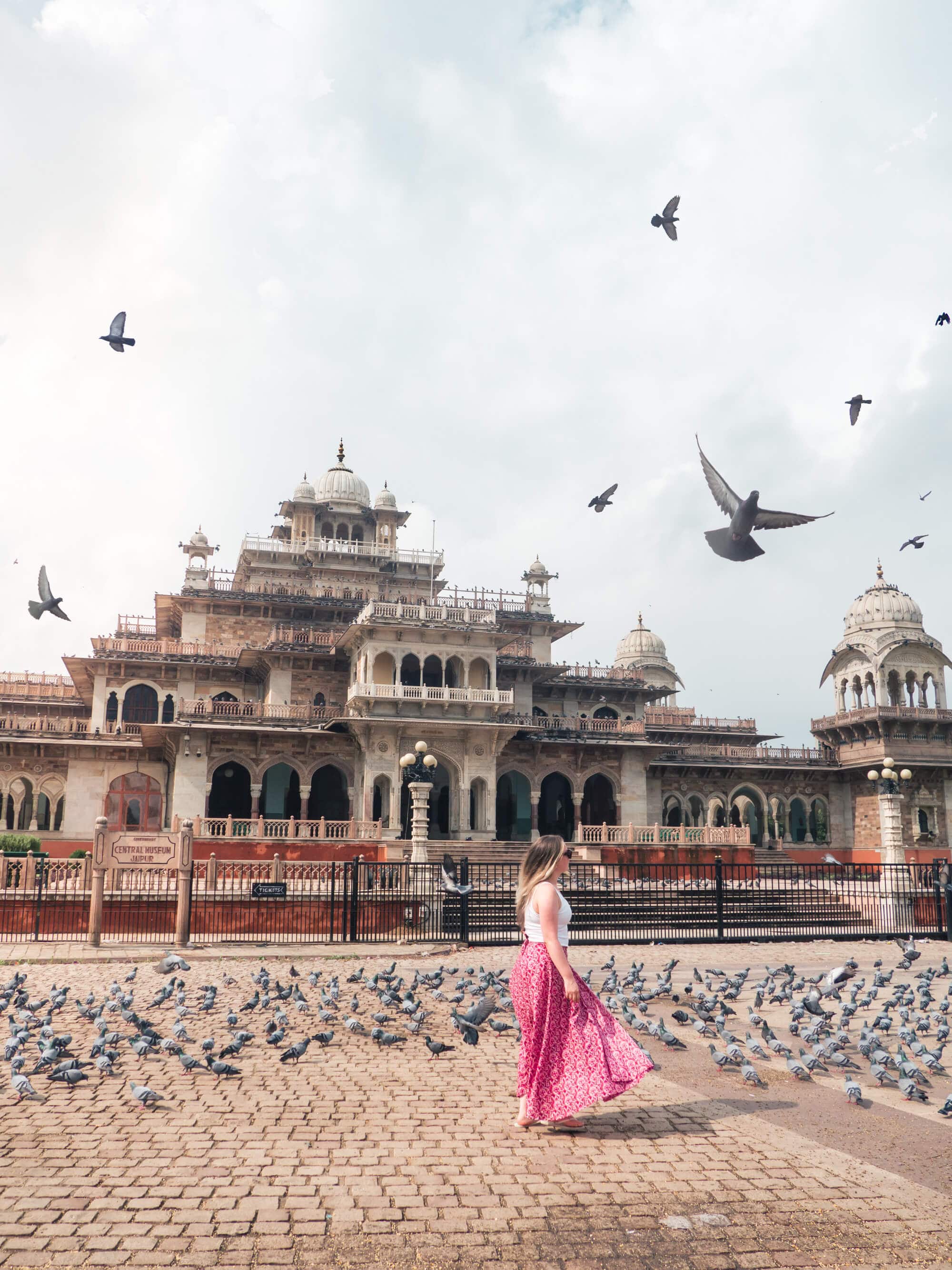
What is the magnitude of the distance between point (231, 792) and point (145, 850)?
22840 millimetres

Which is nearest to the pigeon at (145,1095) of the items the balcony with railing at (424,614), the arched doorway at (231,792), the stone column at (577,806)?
the balcony with railing at (424,614)

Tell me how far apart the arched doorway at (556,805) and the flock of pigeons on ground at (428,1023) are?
1089 inches

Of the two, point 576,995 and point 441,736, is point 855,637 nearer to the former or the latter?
point 441,736

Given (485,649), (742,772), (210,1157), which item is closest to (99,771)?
(485,649)

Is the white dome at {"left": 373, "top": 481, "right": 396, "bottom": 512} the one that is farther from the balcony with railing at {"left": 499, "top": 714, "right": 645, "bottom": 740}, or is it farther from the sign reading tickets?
the sign reading tickets

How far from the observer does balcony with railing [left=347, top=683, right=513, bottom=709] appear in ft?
107

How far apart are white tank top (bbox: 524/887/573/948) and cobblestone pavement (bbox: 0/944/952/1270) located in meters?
1.23

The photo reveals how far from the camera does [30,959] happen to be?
1405 centimetres

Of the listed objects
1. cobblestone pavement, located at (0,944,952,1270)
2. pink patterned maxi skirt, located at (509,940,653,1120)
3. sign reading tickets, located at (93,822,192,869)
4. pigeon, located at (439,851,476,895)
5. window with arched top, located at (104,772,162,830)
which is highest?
window with arched top, located at (104,772,162,830)

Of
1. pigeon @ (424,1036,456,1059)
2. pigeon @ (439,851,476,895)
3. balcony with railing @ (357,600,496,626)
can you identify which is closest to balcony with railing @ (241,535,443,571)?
balcony with railing @ (357,600,496,626)

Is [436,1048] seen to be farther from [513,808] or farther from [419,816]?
[513,808]

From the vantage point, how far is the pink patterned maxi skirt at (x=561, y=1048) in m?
6.09

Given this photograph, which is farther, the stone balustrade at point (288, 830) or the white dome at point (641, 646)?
the white dome at point (641, 646)

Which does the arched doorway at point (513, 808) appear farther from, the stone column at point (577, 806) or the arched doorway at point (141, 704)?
the arched doorway at point (141, 704)
